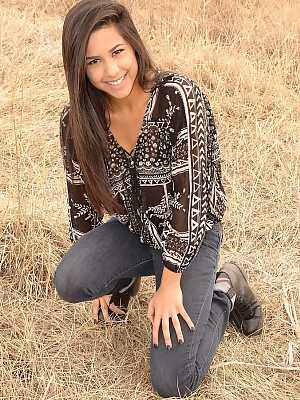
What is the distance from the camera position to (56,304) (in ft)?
6.87

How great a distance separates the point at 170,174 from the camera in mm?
1736

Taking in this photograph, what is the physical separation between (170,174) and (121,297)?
475mm

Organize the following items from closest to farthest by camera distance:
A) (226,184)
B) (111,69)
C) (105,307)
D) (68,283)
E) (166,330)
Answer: (111,69) → (166,330) → (68,283) → (105,307) → (226,184)

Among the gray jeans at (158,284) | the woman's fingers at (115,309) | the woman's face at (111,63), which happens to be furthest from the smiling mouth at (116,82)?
the woman's fingers at (115,309)

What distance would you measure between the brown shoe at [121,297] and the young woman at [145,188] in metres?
0.04

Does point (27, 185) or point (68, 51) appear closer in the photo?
point (68, 51)

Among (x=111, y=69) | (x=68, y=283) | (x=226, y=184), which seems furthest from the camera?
(x=226, y=184)

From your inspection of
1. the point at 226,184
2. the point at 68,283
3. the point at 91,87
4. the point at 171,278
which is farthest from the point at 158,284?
the point at 226,184

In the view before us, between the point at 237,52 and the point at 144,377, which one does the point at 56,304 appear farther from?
the point at 237,52

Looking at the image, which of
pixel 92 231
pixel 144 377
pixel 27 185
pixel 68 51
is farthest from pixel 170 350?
pixel 27 185

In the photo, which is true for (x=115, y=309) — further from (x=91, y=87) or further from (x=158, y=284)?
(x=91, y=87)

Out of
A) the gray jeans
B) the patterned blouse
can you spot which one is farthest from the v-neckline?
the gray jeans

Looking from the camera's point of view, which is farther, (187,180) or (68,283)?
(68,283)

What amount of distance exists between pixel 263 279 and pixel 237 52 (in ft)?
6.19
